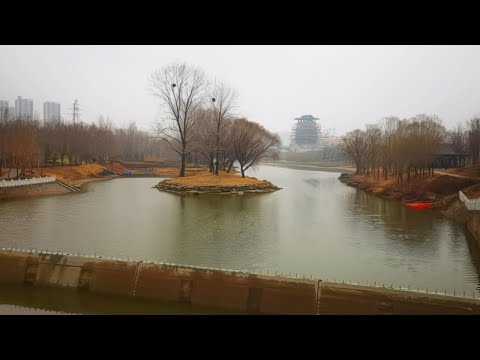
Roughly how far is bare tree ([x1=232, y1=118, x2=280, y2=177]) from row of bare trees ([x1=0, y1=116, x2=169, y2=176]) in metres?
12.6

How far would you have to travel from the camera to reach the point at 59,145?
47188 millimetres

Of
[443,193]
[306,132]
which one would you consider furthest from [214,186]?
[306,132]

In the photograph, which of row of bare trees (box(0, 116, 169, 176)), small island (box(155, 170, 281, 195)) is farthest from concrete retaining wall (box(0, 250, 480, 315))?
row of bare trees (box(0, 116, 169, 176))

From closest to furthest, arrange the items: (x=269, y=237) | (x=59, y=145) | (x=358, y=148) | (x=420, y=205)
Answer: (x=269, y=237), (x=420, y=205), (x=59, y=145), (x=358, y=148)

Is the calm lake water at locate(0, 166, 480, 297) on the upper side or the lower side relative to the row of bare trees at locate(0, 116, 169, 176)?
lower

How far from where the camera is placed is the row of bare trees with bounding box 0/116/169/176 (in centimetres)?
3191

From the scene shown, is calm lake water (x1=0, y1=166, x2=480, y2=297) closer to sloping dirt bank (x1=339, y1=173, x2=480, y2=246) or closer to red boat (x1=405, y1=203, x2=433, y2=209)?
red boat (x1=405, y1=203, x2=433, y2=209)

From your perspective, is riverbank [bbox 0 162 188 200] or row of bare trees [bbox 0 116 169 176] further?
row of bare trees [bbox 0 116 169 176]

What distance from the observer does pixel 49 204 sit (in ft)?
78.3

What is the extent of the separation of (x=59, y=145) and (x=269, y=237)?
39.4 meters

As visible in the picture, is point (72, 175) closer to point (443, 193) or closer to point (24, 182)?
point (24, 182)

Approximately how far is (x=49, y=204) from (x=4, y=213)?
3.70 metres

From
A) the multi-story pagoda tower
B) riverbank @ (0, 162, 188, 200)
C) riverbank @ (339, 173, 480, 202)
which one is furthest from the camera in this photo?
the multi-story pagoda tower
